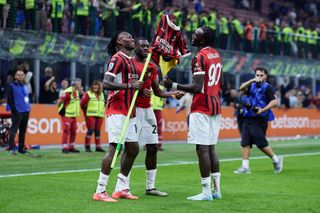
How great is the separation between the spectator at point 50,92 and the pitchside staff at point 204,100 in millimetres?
13272

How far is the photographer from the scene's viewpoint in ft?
47.1

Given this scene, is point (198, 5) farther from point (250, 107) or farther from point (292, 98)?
point (250, 107)

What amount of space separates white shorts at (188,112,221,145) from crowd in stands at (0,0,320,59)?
12022mm

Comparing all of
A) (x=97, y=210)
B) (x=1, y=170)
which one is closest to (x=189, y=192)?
(x=97, y=210)

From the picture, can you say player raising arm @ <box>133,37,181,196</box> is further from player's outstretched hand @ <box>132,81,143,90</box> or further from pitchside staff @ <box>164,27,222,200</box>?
player's outstretched hand @ <box>132,81,143,90</box>

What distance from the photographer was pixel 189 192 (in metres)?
11.1

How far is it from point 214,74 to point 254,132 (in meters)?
4.60

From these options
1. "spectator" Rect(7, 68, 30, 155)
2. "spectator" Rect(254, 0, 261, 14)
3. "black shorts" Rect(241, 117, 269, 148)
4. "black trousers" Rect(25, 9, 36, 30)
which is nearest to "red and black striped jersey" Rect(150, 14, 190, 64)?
"black shorts" Rect(241, 117, 269, 148)

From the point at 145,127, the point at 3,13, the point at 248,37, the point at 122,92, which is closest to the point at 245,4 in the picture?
the point at 248,37

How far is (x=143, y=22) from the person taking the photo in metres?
24.7

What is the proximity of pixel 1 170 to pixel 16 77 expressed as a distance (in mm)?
4364

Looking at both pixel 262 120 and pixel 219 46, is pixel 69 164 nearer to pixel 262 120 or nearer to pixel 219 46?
pixel 262 120

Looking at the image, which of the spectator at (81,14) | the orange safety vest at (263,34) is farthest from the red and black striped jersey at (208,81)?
the orange safety vest at (263,34)

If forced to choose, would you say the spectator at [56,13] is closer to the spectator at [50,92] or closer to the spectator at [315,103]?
the spectator at [50,92]
